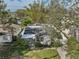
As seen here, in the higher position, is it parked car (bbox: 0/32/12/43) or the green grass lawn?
parked car (bbox: 0/32/12/43)

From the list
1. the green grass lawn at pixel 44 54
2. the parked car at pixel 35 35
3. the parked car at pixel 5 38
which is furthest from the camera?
the parked car at pixel 5 38

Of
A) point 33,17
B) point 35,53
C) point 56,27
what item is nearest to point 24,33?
point 35,53

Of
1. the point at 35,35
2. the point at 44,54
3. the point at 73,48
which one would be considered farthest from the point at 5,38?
the point at 73,48

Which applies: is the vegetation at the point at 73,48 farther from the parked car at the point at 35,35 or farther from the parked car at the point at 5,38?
the parked car at the point at 5,38

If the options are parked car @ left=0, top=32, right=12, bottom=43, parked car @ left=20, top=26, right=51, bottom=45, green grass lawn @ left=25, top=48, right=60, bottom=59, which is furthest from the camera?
parked car @ left=0, top=32, right=12, bottom=43

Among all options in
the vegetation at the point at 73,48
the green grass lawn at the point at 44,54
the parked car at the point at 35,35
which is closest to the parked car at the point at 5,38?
the parked car at the point at 35,35

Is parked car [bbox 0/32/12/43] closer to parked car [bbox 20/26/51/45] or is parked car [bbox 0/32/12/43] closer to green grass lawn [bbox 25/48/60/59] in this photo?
parked car [bbox 20/26/51/45]

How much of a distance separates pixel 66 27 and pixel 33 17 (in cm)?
1888

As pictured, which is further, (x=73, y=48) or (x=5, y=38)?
(x=5, y=38)

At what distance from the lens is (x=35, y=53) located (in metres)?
12.1

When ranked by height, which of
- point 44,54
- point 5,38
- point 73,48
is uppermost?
point 73,48

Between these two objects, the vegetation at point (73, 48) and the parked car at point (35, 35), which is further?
the parked car at point (35, 35)

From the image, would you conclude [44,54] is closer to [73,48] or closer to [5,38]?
[5,38]

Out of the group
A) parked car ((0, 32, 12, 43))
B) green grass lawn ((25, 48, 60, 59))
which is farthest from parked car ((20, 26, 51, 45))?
green grass lawn ((25, 48, 60, 59))
